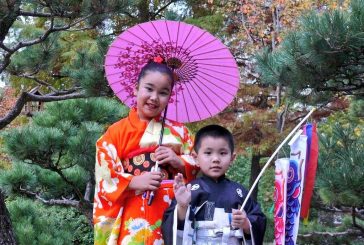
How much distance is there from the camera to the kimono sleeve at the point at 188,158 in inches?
72.4

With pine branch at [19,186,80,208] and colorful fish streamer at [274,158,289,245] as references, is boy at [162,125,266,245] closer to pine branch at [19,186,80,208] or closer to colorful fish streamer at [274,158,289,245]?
colorful fish streamer at [274,158,289,245]

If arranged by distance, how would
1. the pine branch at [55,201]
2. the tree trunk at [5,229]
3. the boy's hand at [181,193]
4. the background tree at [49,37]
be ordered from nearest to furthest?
1. the boy's hand at [181,193]
2. the background tree at [49,37]
3. the tree trunk at [5,229]
4. the pine branch at [55,201]

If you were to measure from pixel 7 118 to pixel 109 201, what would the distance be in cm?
136

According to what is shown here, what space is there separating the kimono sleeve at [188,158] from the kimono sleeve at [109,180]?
0.65 ft

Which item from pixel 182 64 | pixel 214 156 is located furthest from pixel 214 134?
pixel 182 64

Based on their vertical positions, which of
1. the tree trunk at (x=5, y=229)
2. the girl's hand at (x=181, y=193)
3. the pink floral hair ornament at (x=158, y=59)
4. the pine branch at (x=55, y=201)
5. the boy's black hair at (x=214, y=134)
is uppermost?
the pink floral hair ornament at (x=158, y=59)

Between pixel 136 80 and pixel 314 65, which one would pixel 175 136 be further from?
pixel 314 65

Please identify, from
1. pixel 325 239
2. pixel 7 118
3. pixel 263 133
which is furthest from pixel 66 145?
pixel 263 133

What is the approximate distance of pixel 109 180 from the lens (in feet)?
5.81

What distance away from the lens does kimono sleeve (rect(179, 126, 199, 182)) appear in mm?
1839

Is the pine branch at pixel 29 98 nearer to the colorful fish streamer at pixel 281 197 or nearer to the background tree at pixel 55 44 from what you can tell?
the background tree at pixel 55 44

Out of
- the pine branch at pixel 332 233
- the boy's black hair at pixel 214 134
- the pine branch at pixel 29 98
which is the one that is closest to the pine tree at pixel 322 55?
the boy's black hair at pixel 214 134

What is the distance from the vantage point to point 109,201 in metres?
1.81

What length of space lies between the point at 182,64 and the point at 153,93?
22cm
